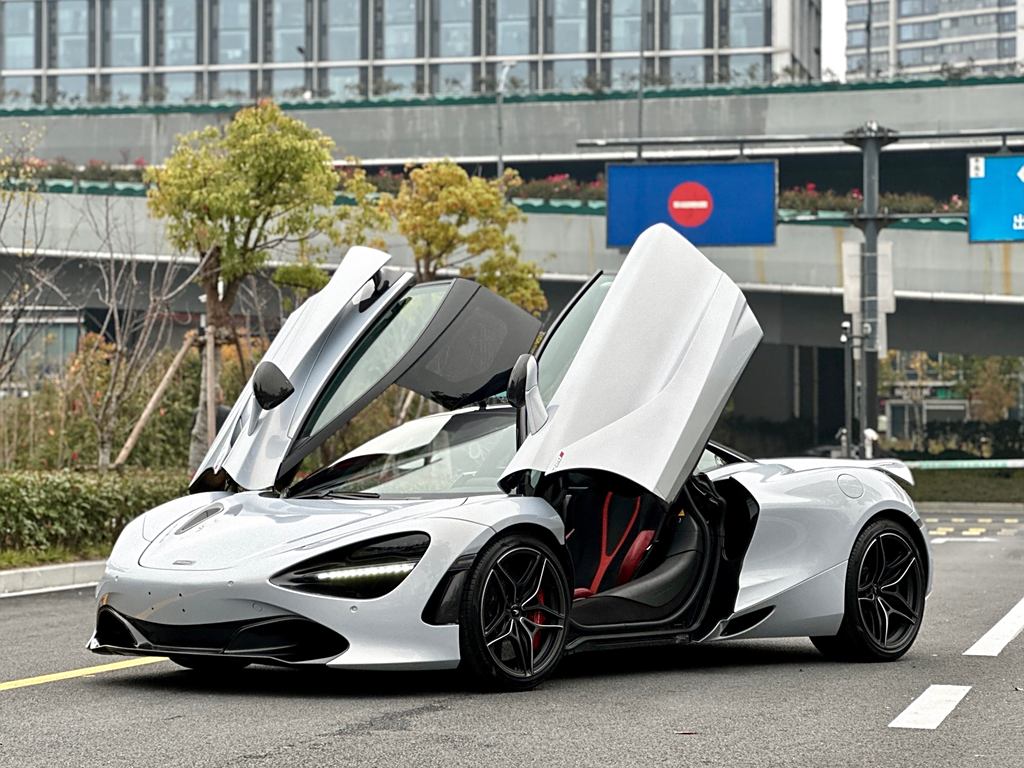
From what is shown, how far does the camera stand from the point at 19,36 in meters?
91.8

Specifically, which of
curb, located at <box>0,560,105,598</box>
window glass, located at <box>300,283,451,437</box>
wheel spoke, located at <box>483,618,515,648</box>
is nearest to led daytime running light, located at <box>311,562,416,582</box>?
wheel spoke, located at <box>483,618,515,648</box>

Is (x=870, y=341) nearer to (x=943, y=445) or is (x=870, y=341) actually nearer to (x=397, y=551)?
(x=943, y=445)

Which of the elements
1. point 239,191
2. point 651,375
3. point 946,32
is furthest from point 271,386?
point 946,32

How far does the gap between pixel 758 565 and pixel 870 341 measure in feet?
73.7

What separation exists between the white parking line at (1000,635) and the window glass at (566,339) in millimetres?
2747

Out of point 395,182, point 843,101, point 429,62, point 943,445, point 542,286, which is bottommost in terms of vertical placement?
point 943,445

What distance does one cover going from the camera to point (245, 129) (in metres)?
21.2

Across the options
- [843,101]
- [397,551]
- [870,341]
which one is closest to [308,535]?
[397,551]

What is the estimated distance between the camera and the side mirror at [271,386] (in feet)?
25.4

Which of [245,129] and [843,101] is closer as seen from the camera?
Result: [245,129]

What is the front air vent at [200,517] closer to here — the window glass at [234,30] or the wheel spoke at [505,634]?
the wheel spoke at [505,634]

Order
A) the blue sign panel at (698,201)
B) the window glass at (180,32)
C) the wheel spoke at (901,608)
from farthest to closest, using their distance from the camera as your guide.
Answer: the window glass at (180,32) < the blue sign panel at (698,201) < the wheel spoke at (901,608)

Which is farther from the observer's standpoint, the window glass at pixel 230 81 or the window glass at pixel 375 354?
the window glass at pixel 230 81

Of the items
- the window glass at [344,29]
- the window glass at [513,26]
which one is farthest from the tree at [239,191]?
the window glass at [344,29]
